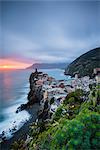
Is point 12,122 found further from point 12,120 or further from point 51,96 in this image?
point 51,96

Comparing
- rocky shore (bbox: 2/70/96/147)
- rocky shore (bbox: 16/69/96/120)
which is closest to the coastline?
rocky shore (bbox: 2/70/96/147)

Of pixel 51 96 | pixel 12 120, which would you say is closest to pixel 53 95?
pixel 51 96

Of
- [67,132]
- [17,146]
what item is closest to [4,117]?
[17,146]

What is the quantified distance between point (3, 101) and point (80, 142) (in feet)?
36.8

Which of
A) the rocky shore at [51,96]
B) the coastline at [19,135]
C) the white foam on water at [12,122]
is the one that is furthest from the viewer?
the white foam on water at [12,122]

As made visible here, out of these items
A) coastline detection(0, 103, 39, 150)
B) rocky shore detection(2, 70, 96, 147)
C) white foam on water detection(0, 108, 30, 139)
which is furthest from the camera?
white foam on water detection(0, 108, 30, 139)

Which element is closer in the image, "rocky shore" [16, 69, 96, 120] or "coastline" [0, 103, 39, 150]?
"coastline" [0, 103, 39, 150]

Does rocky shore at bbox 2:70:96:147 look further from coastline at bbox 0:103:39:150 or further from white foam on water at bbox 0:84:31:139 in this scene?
white foam on water at bbox 0:84:31:139

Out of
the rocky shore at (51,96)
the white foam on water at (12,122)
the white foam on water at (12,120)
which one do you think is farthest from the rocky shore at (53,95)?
the white foam on water at (12,122)

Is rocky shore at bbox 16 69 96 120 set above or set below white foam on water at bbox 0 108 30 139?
above

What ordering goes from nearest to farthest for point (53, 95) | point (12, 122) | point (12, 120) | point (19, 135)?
1. point (19, 135)
2. point (53, 95)
3. point (12, 122)
4. point (12, 120)

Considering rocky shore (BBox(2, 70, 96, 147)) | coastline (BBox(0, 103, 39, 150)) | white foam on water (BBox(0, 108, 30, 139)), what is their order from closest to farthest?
coastline (BBox(0, 103, 39, 150))
rocky shore (BBox(2, 70, 96, 147))
white foam on water (BBox(0, 108, 30, 139))

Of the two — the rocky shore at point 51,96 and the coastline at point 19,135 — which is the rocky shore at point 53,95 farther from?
the coastline at point 19,135

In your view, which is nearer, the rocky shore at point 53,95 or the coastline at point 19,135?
the coastline at point 19,135
